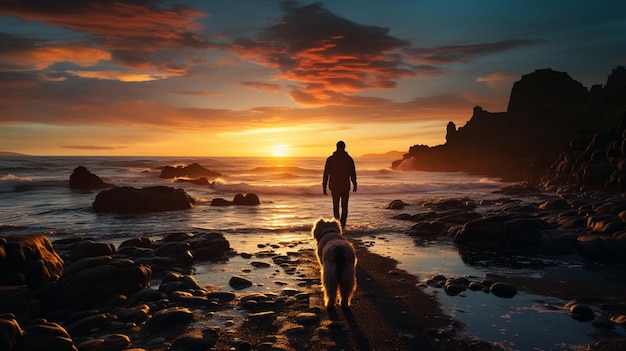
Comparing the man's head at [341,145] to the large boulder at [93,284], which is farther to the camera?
the man's head at [341,145]

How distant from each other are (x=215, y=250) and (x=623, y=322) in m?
8.70

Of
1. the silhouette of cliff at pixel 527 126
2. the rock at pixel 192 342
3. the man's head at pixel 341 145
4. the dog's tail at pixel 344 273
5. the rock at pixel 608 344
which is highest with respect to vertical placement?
the silhouette of cliff at pixel 527 126

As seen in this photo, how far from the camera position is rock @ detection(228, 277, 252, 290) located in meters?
7.28

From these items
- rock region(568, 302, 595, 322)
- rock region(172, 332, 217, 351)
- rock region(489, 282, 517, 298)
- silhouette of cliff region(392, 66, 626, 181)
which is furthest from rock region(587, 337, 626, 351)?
silhouette of cliff region(392, 66, 626, 181)

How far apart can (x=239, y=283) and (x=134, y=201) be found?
14.7 m

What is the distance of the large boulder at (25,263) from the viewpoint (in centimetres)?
661

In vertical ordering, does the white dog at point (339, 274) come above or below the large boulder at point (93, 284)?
above

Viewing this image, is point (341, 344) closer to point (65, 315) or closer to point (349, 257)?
point (349, 257)

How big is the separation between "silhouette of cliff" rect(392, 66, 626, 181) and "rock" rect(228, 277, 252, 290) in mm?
59607

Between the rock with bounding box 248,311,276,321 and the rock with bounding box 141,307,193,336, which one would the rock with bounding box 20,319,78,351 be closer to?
the rock with bounding box 141,307,193,336

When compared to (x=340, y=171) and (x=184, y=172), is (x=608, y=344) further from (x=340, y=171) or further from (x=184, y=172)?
(x=184, y=172)

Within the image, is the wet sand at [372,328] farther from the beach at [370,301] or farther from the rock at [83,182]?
the rock at [83,182]

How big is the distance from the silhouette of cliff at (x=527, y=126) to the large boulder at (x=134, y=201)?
179 feet

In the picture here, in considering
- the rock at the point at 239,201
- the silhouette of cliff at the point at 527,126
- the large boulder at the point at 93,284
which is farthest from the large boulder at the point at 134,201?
the silhouette of cliff at the point at 527,126
